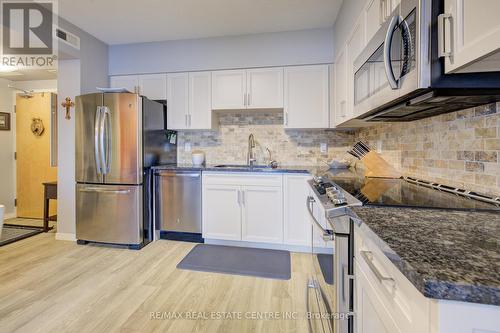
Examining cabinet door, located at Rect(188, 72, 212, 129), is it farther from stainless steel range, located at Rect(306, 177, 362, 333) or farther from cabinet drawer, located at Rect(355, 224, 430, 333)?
cabinet drawer, located at Rect(355, 224, 430, 333)

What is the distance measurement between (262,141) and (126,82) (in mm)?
1996

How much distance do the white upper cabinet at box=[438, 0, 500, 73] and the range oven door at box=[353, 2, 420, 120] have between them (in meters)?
0.10

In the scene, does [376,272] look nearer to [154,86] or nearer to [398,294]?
[398,294]

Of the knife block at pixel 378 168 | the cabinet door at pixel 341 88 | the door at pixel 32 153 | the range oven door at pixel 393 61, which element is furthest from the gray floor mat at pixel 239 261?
the door at pixel 32 153

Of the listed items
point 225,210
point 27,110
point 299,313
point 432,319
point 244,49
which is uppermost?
point 244,49

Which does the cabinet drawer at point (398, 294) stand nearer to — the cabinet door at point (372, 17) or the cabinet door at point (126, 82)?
the cabinet door at point (372, 17)

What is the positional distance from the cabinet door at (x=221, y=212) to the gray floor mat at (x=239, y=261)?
0.51ft

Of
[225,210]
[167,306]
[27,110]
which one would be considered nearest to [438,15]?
[167,306]

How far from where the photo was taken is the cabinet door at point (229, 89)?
10.0 ft

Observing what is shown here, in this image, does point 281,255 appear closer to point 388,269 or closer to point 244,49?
point 388,269

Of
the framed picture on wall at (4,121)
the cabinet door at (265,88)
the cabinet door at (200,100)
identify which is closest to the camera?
the cabinet door at (265,88)

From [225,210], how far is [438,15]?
2.41 metres

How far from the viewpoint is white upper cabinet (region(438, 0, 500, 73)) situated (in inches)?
26.4

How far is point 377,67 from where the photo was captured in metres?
1.27
